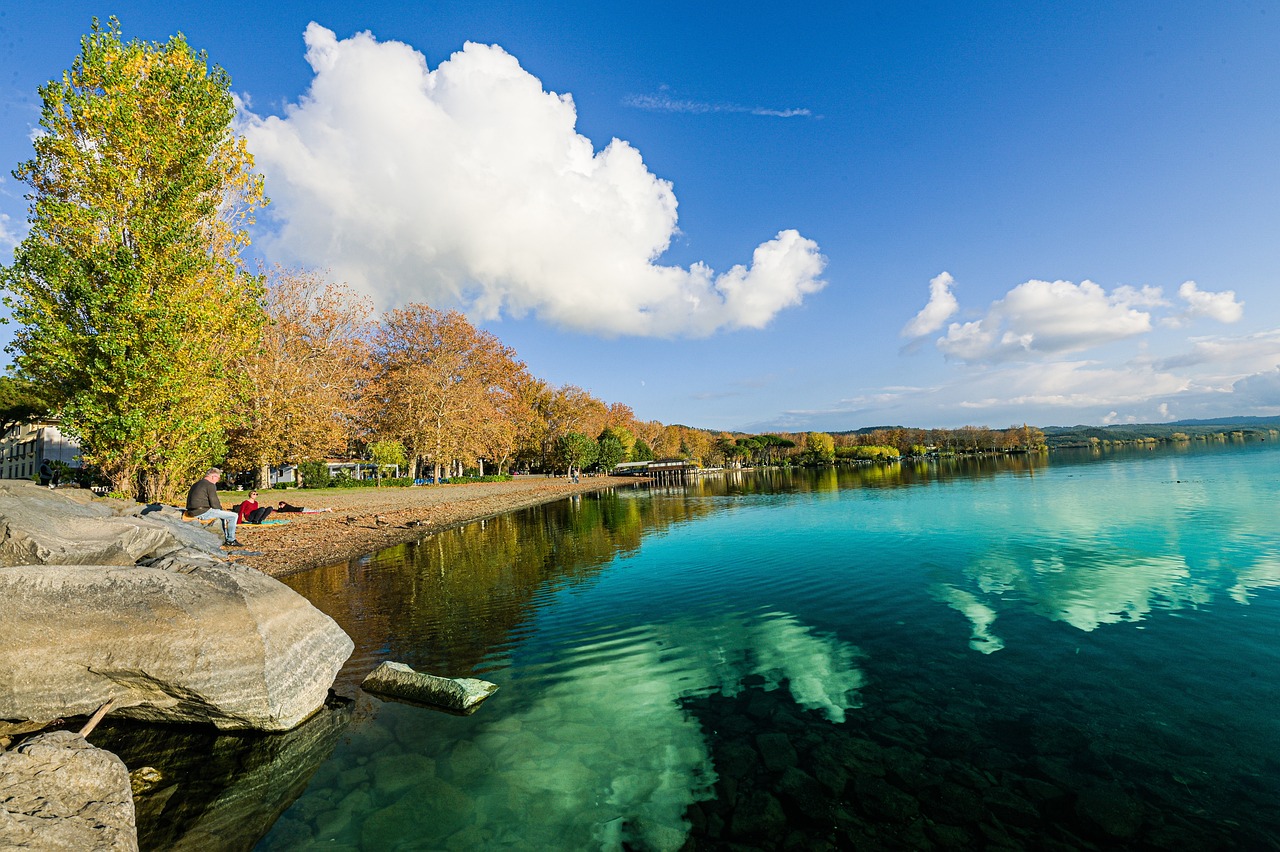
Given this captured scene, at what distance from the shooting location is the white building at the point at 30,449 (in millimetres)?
70750

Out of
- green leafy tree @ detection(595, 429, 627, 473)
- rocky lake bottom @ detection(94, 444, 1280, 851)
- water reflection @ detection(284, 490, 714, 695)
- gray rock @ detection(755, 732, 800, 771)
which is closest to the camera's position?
rocky lake bottom @ detection(94, 444, 1280, 851)

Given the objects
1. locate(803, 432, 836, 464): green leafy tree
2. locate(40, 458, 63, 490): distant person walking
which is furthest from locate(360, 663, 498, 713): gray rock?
locate(803, 432, 836, 464): green leafy tree

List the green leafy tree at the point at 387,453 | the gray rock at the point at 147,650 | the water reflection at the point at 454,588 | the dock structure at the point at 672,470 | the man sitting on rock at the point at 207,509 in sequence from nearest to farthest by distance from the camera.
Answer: the gray rock at the point at 147,650, the water reflection at the point at 454,588, the man sitting on rock at the point at 207,509, the green leafy tree at the point at 387,453, the dock structure at the point at 672,470

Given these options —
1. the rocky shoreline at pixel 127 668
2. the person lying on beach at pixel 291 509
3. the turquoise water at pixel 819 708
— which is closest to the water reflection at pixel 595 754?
the turquoise water at pixel 819 708

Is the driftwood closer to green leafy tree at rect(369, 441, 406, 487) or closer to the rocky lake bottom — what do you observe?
the rocky lake bottom

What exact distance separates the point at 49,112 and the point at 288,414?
69.7 feet

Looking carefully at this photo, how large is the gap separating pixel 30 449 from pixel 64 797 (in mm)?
122647

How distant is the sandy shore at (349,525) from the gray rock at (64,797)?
12203 mm

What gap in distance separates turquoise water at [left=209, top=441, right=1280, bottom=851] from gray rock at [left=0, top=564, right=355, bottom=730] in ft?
4.29

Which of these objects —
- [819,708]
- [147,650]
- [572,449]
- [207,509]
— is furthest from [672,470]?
[147,650]

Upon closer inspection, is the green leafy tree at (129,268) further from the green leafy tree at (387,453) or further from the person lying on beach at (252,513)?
the green leafy tree at (387,453)

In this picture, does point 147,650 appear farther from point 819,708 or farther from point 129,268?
point 129,268

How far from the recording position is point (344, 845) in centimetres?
522

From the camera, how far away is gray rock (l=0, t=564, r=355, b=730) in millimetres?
6250
